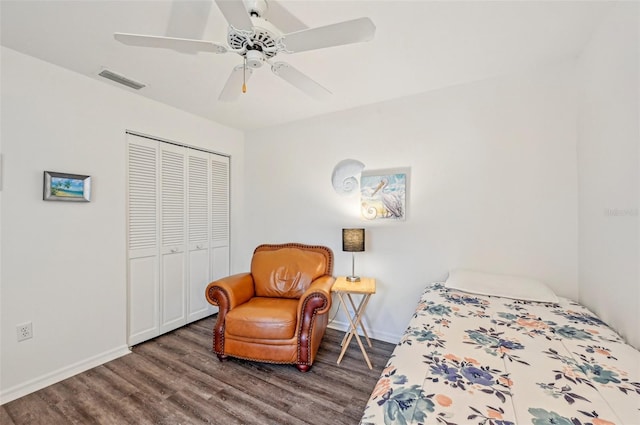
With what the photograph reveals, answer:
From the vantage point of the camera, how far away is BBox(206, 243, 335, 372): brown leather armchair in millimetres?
2156

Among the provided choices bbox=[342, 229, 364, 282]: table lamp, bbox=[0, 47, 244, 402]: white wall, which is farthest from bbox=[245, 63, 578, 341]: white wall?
bbox=[0, 47, 244, 402]: white wall

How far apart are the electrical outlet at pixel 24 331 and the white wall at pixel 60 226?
3cm

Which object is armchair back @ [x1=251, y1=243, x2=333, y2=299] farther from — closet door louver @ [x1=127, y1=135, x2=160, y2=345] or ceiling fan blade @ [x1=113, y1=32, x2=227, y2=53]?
ceiling fan blade @ [x1=113, y1=32, x2=227, y2=53]

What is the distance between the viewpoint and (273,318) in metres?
2.18

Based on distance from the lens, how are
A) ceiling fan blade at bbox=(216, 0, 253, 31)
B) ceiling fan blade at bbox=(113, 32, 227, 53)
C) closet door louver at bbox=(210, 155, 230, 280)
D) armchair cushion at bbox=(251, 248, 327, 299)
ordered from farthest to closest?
closet door louver at bbox=(210, 155, 230, 280) → armchair cushion at bbox=(251, 248, 327, 299) → ceiling fan blade at bbox=(113, 32, 227, 53) → ceiling fan blade at bbox=(216, 0, 253, 31)

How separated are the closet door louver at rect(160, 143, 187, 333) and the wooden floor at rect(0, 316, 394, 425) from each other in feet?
1.73

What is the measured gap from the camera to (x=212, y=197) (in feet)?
11.1

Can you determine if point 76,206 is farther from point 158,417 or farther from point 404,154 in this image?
point 404,154

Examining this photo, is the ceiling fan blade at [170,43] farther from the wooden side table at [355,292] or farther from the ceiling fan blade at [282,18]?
the wooden side table at [355,292]

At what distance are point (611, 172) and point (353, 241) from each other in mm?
1750

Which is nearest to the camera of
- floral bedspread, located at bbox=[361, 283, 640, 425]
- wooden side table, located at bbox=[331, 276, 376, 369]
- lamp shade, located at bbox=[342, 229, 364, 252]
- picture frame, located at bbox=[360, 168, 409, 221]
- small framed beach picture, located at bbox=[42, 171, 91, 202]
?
floral bedspread, located at bbox=[361, 283, 640, 425]

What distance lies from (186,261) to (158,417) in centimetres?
166

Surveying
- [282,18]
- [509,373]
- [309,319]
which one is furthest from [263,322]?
[282,18]

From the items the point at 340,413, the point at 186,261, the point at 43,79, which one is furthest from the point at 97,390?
the point at 43,79
